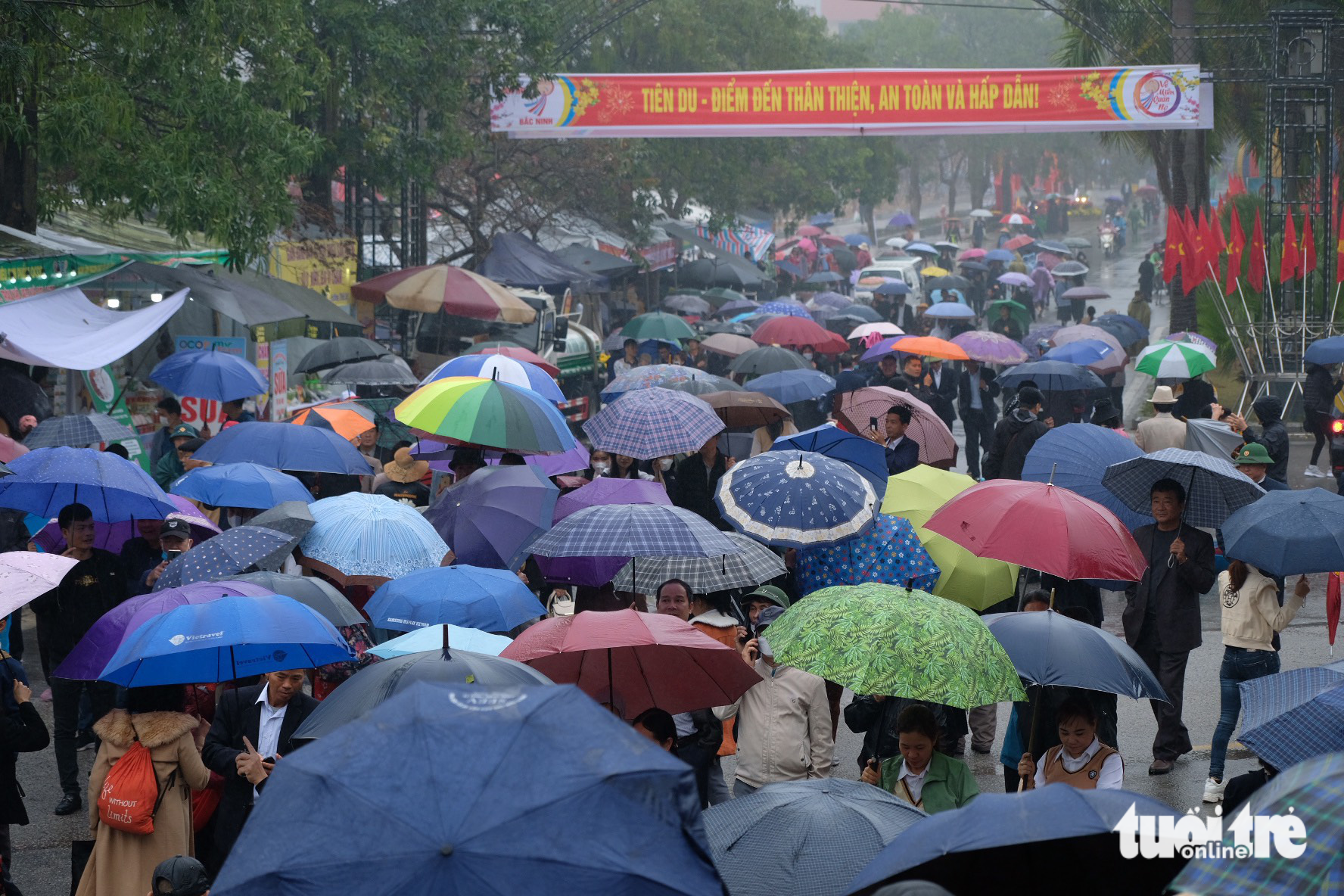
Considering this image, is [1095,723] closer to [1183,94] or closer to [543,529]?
[543,529]

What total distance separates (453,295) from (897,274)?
21.9 metres

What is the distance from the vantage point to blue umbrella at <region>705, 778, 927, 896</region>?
14.2 ft

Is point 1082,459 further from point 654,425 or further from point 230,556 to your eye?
point 230,556

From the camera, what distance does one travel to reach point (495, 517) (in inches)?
335

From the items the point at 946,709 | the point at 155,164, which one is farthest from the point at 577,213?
the point at 946,709

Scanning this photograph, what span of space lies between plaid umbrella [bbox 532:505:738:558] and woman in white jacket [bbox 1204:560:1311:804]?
2.64 m

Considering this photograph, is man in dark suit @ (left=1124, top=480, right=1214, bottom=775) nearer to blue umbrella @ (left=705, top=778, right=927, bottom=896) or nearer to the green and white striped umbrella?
blue umbrella @ (left=705, top=778, right=927, bottom=896)

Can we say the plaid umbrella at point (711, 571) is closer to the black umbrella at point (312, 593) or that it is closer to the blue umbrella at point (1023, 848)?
the black umbrella at point (312, 593)

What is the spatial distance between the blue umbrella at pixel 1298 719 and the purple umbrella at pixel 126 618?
3.63 metres

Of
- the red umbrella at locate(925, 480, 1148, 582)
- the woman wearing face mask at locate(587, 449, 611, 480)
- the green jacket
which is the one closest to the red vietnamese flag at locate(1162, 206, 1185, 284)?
the woman wearing face mask at locate(587, 449, 611, 480)

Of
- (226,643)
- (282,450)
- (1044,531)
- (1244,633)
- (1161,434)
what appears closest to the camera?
(226,643)

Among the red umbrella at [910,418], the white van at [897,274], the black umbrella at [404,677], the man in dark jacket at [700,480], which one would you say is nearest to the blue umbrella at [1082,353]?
the red umbrella at [910,418]

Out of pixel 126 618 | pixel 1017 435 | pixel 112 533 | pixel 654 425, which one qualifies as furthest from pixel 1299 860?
pixel 1017 435

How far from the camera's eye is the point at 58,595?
313 inches
